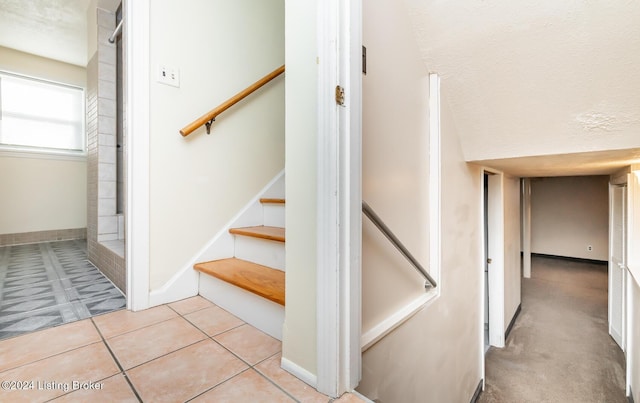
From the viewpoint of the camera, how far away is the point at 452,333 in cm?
198

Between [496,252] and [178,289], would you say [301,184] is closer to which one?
[178,289]

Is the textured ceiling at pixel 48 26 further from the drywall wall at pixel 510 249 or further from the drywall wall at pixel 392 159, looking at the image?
the drywall wall at pixel 510 249

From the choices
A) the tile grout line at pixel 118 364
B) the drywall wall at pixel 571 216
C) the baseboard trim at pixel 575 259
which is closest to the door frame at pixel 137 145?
the tile grout line at pixel 118 364

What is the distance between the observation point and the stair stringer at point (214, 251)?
1.50 m

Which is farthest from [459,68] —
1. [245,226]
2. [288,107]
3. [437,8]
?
[245,226]

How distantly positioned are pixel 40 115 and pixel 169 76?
3.30 metres

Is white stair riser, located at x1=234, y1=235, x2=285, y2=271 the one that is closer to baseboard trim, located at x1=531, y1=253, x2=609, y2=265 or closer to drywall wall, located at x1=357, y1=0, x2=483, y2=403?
drywall wall, located at x1=357, y1=0, x2=483, y2=403

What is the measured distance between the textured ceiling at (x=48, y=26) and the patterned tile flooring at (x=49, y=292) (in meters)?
2.14

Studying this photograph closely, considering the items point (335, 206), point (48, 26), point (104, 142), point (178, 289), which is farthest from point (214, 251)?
point (48, 26)

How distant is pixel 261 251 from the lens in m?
1.60

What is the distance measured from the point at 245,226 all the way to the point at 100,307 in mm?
875

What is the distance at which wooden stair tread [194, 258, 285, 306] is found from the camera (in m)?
1.18

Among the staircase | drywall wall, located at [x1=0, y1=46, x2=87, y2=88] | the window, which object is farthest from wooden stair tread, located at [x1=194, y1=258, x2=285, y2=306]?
drywall wall, located at [x1=0, y1=46, x2=87, y2=88]

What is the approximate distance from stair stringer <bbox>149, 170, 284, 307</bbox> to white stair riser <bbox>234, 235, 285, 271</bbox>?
3.1 inches
